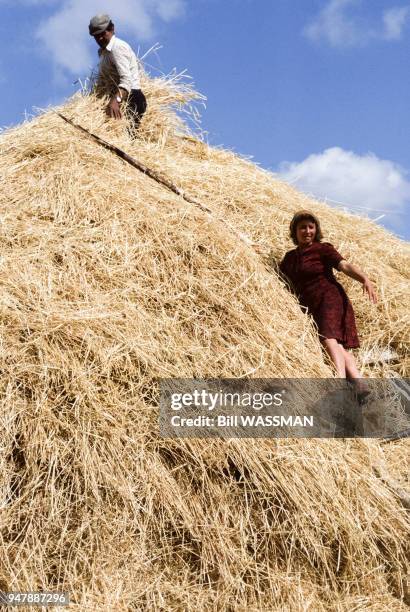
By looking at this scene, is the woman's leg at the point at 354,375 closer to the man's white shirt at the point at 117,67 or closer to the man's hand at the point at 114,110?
the man's hand at the point at 114,110

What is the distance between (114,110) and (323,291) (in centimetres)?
291

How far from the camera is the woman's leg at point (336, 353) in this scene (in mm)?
3936

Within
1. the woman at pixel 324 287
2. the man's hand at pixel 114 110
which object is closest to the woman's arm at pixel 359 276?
the woman at pixel 324 287

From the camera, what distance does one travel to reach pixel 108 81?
6.34 m

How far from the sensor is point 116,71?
6215 mm

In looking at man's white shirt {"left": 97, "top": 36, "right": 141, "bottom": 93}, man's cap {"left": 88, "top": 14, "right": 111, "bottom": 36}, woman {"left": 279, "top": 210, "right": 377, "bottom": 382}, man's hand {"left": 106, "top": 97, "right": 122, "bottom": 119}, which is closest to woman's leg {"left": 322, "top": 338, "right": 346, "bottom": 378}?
woman {"left": 279, "top": 210, "right": 377, "bottom": 382}

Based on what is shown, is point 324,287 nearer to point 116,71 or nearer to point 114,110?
point 114,110

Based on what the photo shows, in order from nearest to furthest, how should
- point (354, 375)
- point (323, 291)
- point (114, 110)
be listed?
1. point (354, 375)
2. point (323, 291)
3. point (114, 110)

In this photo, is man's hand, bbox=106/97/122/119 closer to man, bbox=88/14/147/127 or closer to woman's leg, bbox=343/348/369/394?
man, bbox=88/14/147/127

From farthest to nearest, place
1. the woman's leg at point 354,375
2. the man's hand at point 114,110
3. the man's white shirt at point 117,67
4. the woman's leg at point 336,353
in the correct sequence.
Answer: the man's white shirt at point 117,67, the man's hand at point 114,110, the woman's leg at point 336,353, the woman's leg at point 354,375

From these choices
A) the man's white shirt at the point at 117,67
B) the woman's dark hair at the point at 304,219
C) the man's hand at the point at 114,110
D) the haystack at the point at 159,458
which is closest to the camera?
the haystack at the point at 159,458

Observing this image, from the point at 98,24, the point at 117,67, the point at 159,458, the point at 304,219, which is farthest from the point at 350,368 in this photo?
the point at 98,24

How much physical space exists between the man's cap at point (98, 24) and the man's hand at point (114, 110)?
2.15ft

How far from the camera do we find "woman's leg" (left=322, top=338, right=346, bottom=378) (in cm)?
394
